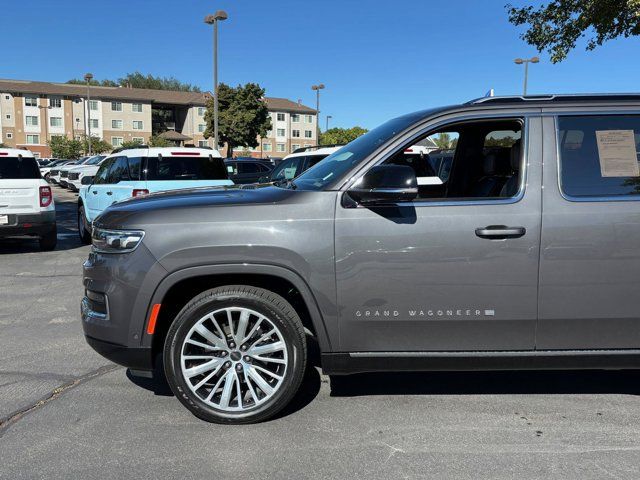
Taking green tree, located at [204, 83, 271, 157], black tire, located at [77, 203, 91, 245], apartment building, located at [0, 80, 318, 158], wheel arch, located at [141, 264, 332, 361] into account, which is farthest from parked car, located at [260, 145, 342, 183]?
apartment building, located at [0, 80, 318, 158]

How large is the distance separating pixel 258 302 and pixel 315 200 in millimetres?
711

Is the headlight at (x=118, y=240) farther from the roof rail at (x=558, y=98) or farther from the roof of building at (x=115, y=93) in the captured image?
the roof of building at (x=115, y=93)

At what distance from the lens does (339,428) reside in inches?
137

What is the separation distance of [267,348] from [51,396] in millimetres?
1734

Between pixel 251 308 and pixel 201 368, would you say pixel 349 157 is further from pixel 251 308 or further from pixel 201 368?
pixel 201 368

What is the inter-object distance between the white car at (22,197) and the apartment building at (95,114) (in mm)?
60176

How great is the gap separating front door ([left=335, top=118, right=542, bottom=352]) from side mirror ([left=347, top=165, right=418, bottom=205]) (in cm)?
9

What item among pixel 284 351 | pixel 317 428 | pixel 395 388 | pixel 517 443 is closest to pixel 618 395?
pixel 517 443

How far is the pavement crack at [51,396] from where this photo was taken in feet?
11.6

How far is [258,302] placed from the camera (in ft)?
11.0

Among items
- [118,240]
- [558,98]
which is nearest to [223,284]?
[118,240]

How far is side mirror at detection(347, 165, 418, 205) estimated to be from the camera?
3217 mm

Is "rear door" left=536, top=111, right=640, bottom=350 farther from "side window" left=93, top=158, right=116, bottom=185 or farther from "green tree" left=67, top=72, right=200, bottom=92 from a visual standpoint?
"green tree" left=67, top=72, right=200, bottom=92

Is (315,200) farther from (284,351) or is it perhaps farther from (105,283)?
(105,283)
